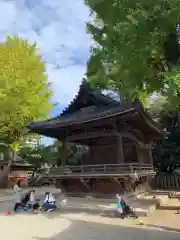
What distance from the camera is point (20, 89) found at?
2042 centimetres

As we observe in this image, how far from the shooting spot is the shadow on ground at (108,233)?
7.14m

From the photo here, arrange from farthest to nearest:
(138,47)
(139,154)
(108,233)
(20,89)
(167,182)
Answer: (167,182) → (20,89) → (139,154) → (108,233) → (138,47)

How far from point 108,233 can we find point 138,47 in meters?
6.19

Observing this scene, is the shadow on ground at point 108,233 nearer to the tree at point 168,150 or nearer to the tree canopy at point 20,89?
the tree canopy at point 20,89

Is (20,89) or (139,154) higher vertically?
(20,89)

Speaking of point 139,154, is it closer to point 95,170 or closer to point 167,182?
point 95,170

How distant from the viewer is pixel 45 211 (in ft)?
→ 37.0

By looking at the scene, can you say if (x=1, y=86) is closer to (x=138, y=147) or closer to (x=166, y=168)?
(x=138, y=147)

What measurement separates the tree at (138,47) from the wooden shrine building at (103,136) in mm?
4245

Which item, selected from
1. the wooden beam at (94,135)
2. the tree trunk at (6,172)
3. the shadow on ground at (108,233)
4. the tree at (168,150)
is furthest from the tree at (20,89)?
the shadow on ground at (108,233)

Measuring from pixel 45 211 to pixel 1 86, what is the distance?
40.4 feet

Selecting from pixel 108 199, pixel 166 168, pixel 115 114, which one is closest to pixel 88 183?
pixel 108 199

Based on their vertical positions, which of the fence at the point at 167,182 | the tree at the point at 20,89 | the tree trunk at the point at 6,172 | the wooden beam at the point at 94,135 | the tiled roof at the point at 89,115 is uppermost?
the tree at the point at 20,89

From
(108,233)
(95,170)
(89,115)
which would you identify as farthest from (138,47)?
(95,170)
